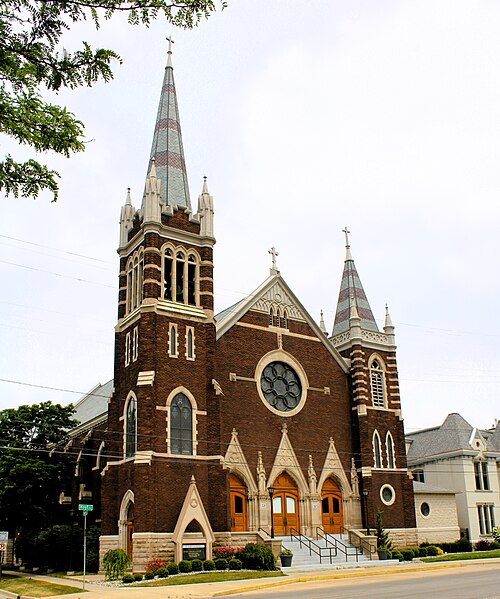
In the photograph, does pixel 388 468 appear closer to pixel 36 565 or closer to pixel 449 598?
pixel 36 565

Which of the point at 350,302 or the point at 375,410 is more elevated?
the point at 350,302

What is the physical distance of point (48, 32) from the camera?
351 inches

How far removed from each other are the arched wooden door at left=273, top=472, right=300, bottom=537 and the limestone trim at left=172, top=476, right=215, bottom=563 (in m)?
5.96

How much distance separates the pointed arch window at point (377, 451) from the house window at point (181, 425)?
1328 cm

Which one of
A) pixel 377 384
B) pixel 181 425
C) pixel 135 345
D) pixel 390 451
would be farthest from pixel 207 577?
pixel 377 384

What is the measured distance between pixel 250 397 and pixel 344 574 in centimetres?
1226

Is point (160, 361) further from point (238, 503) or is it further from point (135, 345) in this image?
point (238, 503)

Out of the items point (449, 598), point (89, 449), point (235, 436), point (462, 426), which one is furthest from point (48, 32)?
point (462, 426)

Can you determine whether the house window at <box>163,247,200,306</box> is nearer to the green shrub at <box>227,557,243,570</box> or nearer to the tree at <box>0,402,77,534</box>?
the tree at <box>0,402,77,534</box>

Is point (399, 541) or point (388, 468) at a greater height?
point (388, 468)

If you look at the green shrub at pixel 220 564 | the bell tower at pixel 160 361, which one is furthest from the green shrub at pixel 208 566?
the bell tower at pixel 160 361

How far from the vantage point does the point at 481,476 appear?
5381 centimetres

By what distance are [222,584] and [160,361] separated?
12.2 m

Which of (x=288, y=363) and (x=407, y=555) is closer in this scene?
(x=407, y=555)
